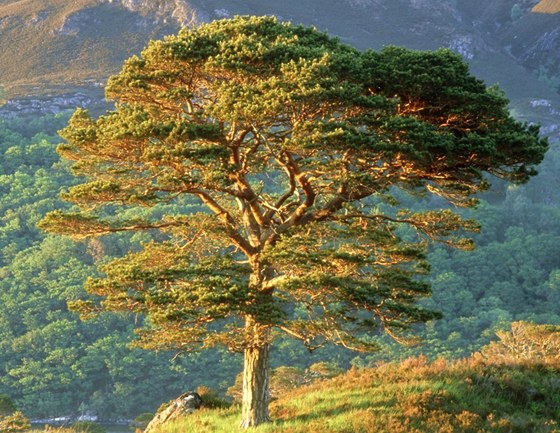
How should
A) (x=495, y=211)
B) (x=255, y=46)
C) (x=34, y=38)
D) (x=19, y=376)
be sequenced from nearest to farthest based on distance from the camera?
(x=255, y=46) → (x=19, y=376) → (x=495, y=211) → (x=34, y=38)

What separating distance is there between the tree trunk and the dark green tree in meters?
0.03

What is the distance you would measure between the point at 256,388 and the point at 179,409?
12.0 ft

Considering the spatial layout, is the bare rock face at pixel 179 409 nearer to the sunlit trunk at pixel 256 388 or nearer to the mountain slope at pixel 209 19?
the sunlit trunk at pixel 256 388

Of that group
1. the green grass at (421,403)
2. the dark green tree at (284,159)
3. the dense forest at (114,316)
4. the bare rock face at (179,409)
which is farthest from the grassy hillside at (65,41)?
the dark green tree at (284,159)

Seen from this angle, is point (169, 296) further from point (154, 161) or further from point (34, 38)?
point (34, 38)

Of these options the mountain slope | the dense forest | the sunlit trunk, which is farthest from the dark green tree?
the mountain slope

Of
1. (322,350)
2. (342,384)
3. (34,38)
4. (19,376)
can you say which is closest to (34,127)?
(34,38)

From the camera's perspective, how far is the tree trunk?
669 inches

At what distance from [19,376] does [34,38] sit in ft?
279

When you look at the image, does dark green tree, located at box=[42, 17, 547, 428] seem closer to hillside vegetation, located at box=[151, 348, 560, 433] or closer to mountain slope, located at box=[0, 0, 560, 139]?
hillside vegetation, located at box=[151, 348, 560, 433]

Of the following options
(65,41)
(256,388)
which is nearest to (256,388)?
(256,388)

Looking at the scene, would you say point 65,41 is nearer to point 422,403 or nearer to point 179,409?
point 179,409

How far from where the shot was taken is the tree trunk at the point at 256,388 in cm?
1698

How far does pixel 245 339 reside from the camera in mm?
15758
